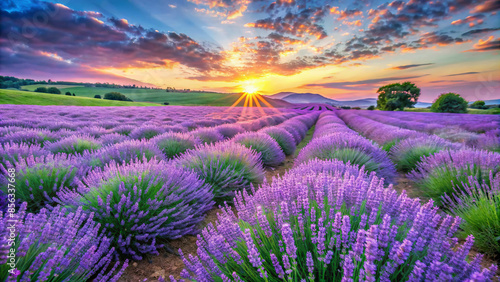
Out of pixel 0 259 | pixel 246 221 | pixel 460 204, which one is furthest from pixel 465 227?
pixel 0 259

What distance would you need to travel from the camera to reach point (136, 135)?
21.5 ft

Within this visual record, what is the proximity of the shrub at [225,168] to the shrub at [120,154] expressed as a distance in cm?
74

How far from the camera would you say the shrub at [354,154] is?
3674 mm

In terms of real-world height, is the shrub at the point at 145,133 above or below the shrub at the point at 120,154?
below

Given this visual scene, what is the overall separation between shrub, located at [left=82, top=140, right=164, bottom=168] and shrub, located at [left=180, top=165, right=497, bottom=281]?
2413 mm

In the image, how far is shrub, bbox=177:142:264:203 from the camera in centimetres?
338

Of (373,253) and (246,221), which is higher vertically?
(373,253)

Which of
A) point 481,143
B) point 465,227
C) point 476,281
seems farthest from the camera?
point 481,143

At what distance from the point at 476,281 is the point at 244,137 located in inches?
199

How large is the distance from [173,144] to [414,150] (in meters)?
5.36

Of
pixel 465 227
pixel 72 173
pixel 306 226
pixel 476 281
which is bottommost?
pixel 465 227

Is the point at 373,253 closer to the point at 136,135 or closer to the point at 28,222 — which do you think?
the point at 28,222

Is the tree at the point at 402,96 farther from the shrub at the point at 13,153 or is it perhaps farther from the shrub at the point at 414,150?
the shrub at the point at 13,153

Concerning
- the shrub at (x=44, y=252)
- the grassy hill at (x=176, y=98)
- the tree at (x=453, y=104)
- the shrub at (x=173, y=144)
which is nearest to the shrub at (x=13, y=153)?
the shrub at (x=173, y=144)
